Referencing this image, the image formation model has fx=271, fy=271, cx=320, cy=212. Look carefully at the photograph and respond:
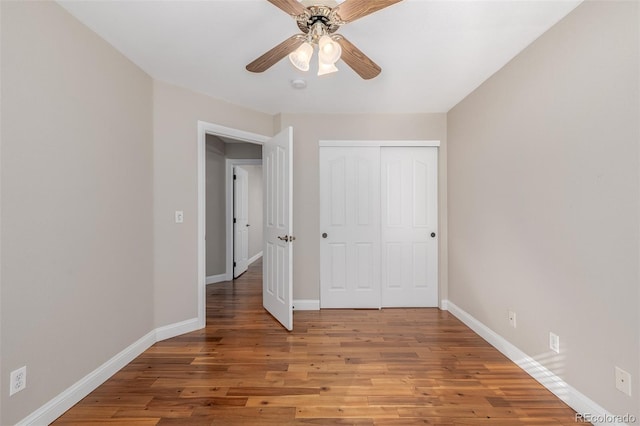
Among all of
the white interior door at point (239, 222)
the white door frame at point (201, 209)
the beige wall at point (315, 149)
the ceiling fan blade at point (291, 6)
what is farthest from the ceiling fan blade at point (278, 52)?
the white interior door at point (239, 222)

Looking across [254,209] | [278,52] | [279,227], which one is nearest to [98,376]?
[279,227]

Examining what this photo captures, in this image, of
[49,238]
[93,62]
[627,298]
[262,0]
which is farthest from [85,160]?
[627,298]

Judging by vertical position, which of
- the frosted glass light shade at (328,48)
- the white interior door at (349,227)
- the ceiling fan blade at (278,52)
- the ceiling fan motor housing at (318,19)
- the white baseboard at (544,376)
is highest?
the ceiling fan motor housing at (318,19)

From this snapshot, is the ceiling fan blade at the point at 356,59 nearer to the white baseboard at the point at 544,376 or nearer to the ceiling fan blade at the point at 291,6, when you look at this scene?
the ceiling fan blade at the point at 291,6

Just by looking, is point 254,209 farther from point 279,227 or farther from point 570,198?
point 570,198

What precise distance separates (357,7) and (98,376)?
2.79m

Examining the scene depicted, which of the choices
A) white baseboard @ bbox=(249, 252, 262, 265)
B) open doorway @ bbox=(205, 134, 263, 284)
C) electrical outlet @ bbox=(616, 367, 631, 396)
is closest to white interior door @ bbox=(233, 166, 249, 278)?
open doorway @ bbox=(205, 134, 263, 284)

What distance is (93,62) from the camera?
189 centimetres

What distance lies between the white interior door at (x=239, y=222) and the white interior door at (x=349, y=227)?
2.15 metres

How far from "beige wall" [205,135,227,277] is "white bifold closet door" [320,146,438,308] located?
2161 mm

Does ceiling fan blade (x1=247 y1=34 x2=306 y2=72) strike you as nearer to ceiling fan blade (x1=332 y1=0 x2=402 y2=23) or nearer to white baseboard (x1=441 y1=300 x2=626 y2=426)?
ceiling fan blade (x1=332 y1=0 x2=402 y2=23)

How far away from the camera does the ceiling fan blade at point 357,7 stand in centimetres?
125

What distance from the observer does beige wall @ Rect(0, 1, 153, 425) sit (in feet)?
4.59

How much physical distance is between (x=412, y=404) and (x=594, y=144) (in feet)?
6.15
